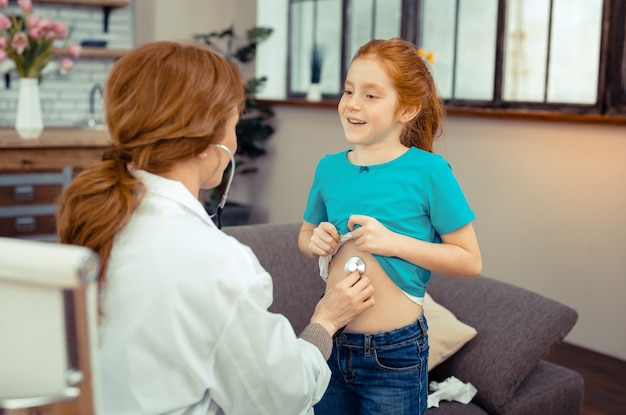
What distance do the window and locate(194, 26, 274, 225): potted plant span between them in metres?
0.56

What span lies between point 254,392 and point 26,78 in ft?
11.2

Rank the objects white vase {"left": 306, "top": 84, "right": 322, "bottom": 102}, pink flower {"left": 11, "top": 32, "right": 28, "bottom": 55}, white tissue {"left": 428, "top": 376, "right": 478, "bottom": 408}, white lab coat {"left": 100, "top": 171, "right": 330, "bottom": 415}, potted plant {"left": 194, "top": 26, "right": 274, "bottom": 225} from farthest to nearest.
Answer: potted plant {"left": 194, "top": 26, "right": 274, "bottom": 225}
white vase {"left": 306, "top": 84, "right": 322, "bottom": 102}
pink flower {"left": 11, "top": 32, "right": 28, "bottom": 55}
white tissue {"left": 428, "top": 376, "right": 478, "bottom": 408}
white lab coat {"left": 100, "top": 171, "right": 330, "bottom": 415}

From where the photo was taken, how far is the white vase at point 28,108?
4098 mm

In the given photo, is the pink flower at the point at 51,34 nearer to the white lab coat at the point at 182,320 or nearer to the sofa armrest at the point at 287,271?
the sofa armrest at the point at 287,271

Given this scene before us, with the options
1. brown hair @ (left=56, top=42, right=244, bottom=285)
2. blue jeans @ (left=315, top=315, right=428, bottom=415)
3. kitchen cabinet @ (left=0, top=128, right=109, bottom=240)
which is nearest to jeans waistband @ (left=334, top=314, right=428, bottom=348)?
blue jeans @ (left=315, top=315, right=428, bottom=415)

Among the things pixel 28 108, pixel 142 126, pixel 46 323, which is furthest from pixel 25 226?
pixel 46 323

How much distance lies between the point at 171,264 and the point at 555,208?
110 inches

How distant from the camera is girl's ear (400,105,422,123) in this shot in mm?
1470

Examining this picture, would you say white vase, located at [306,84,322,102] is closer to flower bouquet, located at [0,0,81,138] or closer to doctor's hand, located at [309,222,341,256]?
flower bouquet, located at [0,0,81,138]

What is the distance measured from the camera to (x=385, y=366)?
1.42 metres

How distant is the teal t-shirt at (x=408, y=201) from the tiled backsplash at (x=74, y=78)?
14.1 feet

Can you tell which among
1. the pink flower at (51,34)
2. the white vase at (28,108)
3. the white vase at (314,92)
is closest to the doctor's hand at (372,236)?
the white vase at (28,108)

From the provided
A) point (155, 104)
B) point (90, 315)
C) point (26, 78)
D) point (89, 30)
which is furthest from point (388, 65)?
point (89, 30)

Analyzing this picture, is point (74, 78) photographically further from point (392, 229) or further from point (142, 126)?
point (142, 126)
